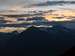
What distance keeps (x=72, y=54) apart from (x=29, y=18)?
65cm

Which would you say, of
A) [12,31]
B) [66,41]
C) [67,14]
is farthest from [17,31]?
[67,14]

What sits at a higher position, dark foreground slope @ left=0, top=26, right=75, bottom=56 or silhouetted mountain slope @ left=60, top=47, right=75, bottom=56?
dark foreground slope @ left=0, top=26, right=75, bottom=56

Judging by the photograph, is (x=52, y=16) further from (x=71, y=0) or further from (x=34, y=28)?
(x=71, y=0)

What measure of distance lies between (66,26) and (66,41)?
0.70 ft

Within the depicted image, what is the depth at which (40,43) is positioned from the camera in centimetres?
134

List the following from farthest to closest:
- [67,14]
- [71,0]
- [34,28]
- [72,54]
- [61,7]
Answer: [71,0] → [61,7] → [67,14] → [34,28] → [72,54]

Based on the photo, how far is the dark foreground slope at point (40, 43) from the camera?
4.25ft

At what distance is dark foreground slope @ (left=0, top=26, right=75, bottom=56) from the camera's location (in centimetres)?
130

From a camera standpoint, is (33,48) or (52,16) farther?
(52,16)

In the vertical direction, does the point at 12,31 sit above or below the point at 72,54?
above

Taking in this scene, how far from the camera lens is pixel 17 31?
4.89 feet

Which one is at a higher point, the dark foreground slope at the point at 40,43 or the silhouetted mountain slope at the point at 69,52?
the dark foreground slope at the point at 40,43

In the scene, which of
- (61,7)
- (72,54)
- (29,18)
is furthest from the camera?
(61,7)

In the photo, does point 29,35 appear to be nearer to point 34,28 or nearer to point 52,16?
point 34,28
